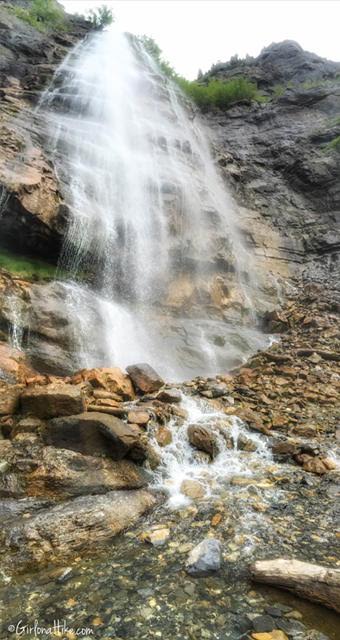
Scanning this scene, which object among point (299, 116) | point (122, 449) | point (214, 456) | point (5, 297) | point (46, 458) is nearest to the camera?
point (46, 458)

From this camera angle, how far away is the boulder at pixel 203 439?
6.83 meters

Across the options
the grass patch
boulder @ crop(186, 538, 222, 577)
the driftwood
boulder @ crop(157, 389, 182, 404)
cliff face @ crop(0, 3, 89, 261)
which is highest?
cliff face @ crop(0, 3, 89, 261)

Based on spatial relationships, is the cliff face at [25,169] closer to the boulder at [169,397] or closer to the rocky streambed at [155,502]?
the rocky streambed at [155,502]

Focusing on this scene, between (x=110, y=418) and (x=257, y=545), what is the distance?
2.74 meters

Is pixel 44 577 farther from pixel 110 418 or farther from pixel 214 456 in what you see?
pixel 214 456

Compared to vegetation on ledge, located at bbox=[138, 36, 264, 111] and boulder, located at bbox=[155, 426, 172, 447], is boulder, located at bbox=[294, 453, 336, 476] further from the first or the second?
vegetation on ledge, located at bbox=[138, 36, 264, 111]

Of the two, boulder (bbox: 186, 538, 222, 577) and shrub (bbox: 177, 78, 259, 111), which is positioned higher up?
shrub (bbox: 177, 78, 259, 111)

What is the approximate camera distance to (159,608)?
3.46m

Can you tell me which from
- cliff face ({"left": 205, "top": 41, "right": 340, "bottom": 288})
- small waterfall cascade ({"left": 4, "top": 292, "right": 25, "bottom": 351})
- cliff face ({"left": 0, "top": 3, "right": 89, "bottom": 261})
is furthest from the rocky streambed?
cliff face ({"left": 205, "top": 41, "right": 340, "bottom": 288})

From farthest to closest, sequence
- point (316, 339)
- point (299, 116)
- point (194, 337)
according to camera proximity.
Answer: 1. point (299, 116)
2. point (316, 339)
3. point (194, 337)

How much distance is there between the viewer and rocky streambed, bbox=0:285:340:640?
3404 millimetres

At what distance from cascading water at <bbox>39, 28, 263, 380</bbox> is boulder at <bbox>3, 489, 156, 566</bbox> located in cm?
486

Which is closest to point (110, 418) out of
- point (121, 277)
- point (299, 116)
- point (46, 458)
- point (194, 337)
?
point (46, 458)

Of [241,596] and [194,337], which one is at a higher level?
[194,337]
